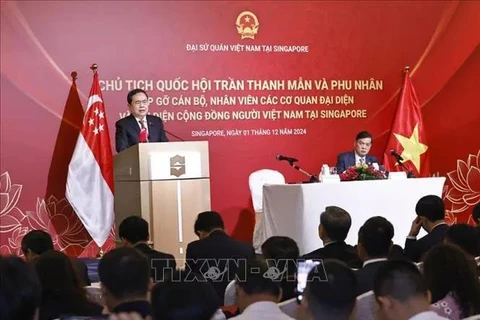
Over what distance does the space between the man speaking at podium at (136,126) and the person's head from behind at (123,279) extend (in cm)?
379

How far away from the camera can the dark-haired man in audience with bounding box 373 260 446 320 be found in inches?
84.9

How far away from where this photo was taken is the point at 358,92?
25.4 ft

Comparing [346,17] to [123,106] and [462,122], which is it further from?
[123,106]

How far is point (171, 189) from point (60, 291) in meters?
2.80

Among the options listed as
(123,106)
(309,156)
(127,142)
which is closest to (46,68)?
(123,106)

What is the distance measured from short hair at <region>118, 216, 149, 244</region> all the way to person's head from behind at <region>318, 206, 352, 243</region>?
0.96 m

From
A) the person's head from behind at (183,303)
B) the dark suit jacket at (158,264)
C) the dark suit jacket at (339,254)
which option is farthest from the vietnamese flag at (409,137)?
the person's head from behind at (183,303)

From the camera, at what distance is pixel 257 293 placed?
2.37 metres

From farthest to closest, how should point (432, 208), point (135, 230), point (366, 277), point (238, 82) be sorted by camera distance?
point (238, 82), point (432, 208), point (135, 230), point (366, 277)

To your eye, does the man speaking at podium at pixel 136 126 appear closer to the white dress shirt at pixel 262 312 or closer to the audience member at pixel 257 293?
the audience member at pixel 257 293

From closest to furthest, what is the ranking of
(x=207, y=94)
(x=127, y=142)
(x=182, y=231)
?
(x=182, y=231), (x=127, y=142), (x=207, y=94)

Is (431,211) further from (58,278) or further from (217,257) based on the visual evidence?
(58,278)

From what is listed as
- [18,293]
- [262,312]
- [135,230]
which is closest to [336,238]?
[135,230]

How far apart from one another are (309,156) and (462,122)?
1799 millimetres
